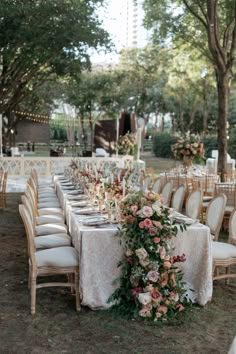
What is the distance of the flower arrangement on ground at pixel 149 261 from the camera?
423 cm

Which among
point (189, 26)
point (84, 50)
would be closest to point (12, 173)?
point (84, 50)

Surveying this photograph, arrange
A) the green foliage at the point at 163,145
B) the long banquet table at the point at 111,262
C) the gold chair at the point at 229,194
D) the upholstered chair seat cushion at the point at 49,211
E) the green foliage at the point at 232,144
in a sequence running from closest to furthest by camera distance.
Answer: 1. the long banquet table at the point at 111,262
2. the upholstered chair seat cushion at the point at 49,211
3. the gold chair at the point at 229,194
4. the green foliage at the point at 232,144
5. the green foliage at the point at 163,145

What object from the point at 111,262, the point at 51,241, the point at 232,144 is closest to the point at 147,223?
the point at 111,262

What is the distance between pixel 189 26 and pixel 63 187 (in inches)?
399

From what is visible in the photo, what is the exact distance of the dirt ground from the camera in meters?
3.79

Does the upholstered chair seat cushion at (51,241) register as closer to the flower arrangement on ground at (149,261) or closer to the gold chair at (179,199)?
the flower arrangement on ground at (149,261)

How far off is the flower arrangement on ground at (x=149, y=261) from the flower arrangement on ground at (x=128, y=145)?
12.4 metres

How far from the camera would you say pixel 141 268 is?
428cm

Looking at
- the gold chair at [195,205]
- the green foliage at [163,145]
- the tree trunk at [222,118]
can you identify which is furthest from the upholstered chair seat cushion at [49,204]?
the green foliage at [163,145]

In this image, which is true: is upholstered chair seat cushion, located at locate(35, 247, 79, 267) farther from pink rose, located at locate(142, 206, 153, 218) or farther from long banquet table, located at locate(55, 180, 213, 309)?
pink rose, located at locate(142, 206, 153, 218)

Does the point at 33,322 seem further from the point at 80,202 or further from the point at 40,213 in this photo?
the point at 40,213

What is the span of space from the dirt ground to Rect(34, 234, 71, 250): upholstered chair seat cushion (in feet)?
1.61

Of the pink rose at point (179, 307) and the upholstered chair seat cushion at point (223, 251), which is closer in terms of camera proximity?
the pink rose at point (179, 307)

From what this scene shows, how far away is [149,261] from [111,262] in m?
0.42
